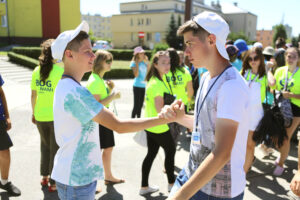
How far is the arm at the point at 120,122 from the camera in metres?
1.89

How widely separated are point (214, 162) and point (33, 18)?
3421 centimetres

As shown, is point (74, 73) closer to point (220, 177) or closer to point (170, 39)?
point (220, 177)

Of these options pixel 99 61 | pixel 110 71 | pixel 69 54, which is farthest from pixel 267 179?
pixel 110 71

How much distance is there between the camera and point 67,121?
1973 millimetres

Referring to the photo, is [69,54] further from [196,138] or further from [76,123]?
[196,138]

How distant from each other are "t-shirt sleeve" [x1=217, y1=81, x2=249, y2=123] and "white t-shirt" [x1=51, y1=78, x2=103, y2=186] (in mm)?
859

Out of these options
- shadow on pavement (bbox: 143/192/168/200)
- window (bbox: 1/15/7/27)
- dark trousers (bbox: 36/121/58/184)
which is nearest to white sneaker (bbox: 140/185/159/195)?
shadow on pavement (bbox: 143/192/168/200)

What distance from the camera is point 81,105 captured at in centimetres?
188

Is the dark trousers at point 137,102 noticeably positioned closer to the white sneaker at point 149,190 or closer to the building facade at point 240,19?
the white sneaker at point 149,190

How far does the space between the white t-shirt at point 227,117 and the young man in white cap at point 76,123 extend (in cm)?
47

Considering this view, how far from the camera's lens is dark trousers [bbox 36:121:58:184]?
3.73 meters

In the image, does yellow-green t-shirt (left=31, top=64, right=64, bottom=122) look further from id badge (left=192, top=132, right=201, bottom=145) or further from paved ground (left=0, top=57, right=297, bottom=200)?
id badge (left=192, top=132, right=201, bottom=145)

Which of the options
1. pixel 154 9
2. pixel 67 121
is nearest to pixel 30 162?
pixel 67 121

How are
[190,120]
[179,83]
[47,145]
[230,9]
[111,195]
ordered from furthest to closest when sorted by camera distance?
[230,9], [179,83], [47,145], [111,195], [190,120]
